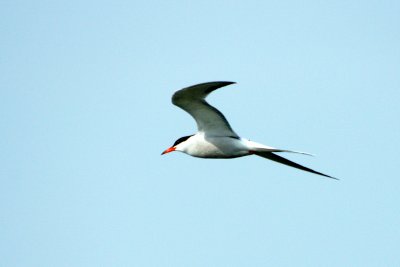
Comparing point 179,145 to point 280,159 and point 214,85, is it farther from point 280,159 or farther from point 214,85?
point 214,85

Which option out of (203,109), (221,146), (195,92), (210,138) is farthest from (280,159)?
(195,92)

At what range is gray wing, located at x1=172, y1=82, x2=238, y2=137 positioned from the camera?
13625mm

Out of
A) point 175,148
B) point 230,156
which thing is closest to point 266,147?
point 230,156

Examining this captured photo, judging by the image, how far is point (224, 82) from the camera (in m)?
12.8

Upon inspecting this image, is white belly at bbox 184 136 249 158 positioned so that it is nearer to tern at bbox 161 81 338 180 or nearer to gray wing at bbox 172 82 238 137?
tern at bbox 161 81 338 180

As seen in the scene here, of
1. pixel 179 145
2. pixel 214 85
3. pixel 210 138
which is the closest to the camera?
pixel 214 85

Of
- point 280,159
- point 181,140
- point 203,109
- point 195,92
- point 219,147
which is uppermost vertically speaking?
point 195,92

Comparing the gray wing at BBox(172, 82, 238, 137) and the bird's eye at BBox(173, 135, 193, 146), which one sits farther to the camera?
the bird's eye at BBox(173, 135, 193, 146)

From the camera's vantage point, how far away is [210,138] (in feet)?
49.2

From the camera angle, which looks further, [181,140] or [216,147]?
[181,140]

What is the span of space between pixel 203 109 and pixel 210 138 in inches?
30.0

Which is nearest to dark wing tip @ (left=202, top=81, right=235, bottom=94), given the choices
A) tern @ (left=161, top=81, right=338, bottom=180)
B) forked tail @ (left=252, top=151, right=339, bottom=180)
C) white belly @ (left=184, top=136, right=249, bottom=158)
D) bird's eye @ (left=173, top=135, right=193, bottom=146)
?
tern @ (left=161, top=81, right=338, bottom=180)

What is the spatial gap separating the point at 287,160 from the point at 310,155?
2.51 metres

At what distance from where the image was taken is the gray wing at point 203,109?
1362 cm
